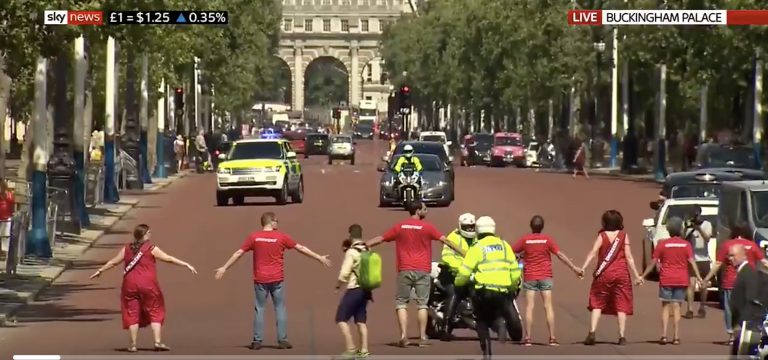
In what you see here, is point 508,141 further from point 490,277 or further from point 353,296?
point 490,277

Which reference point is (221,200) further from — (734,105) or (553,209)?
(734,105)

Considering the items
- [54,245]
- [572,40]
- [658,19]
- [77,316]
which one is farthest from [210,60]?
[77,316]

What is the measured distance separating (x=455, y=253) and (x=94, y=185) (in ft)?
82.9

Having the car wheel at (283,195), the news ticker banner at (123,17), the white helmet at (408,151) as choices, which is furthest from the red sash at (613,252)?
the car wheel at (283,195)

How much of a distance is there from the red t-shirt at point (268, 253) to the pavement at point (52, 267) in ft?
12.7

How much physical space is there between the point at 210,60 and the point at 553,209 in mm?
32560

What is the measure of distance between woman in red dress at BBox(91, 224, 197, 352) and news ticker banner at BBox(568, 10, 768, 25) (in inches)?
463

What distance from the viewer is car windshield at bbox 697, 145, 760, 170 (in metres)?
43.9

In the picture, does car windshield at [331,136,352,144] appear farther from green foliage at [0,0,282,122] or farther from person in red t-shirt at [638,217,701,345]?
person in red t-shirt at [638,217,701,345]

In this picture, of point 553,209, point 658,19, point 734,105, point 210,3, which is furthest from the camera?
point 734,105

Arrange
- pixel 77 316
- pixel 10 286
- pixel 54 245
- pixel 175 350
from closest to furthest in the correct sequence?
pixel 175 350 → pixel 77 316 → pixel 10 286 → pixel 54 245

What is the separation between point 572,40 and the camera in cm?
7956

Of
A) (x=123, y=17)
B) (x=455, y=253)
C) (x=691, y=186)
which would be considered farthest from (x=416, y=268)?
(x=691, y=186)

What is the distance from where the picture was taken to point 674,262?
745 inches
